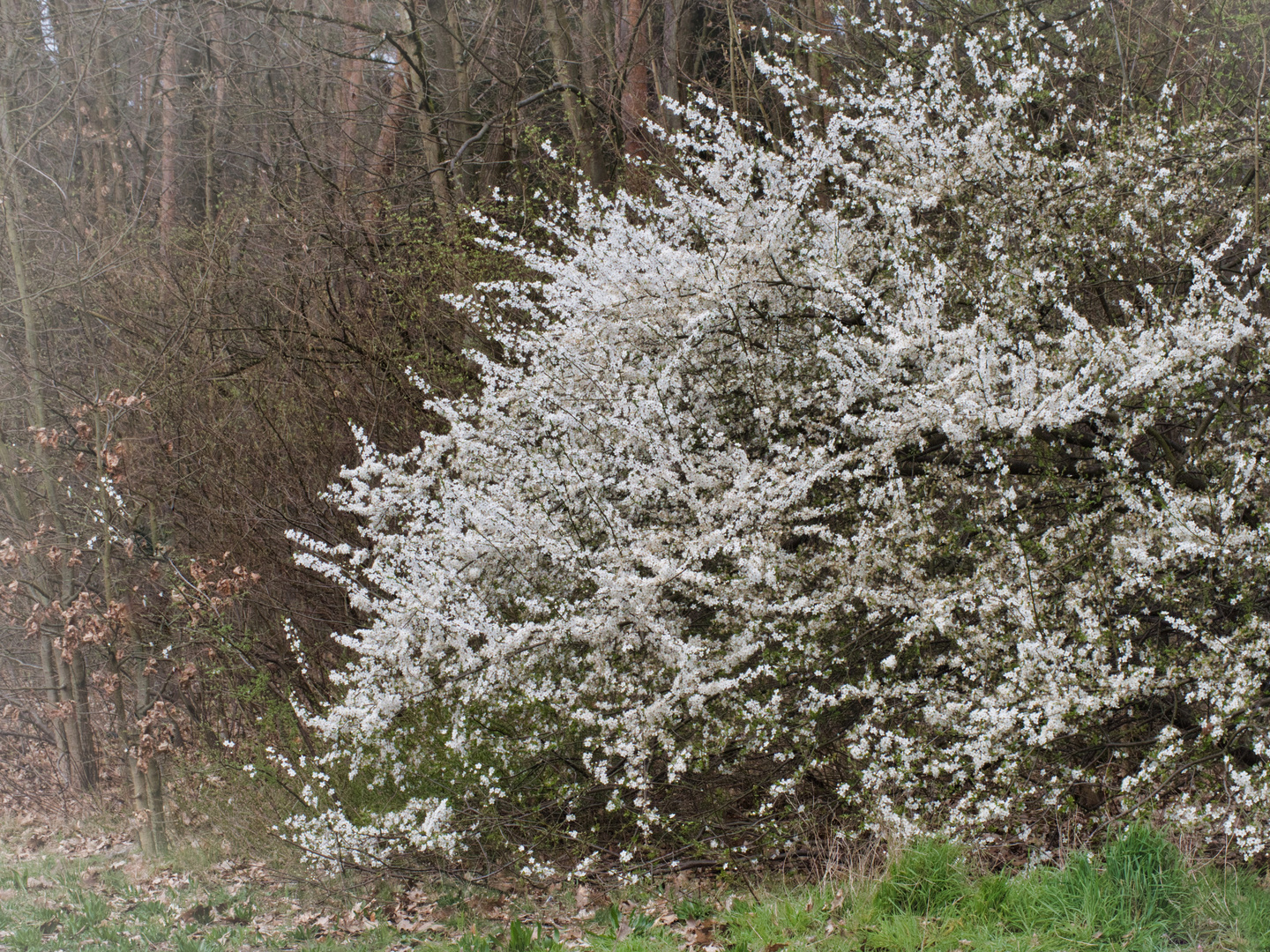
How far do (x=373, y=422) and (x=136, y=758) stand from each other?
2.94 meters

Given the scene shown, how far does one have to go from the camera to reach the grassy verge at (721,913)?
327 cm

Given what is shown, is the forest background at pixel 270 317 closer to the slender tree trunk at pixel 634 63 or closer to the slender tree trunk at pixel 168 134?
the slender tree trunk at pixel 634 63

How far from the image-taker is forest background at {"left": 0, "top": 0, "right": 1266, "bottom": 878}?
7.40 m

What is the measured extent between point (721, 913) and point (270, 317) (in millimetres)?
7131

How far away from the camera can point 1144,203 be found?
554 cm

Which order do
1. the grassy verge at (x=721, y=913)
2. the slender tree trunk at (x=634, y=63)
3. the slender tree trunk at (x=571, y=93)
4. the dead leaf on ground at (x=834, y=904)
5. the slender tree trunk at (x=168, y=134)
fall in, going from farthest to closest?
the slender tree trunk at (x=168, y=134) → the slender tree trunk at (x=634, y=63) → the slender tree trunk at (x=571, y=93) → the dead leaf on ground at (x=834, y=904) → the grassy verge at (x=721, y=913)

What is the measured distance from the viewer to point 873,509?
5.32 metres

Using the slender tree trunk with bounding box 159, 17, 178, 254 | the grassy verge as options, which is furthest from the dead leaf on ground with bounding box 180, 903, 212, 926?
the slender tree trunk with bounding box 159, 17, 178, 254

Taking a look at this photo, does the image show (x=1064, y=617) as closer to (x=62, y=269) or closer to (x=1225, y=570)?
(x=1225, y=570)

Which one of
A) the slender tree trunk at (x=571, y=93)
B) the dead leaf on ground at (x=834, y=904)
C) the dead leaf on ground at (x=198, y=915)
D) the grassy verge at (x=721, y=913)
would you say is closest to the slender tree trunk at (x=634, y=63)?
the slender tree trunk at (x=571, y=93)

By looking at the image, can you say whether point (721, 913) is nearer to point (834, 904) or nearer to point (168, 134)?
point (834, 904)

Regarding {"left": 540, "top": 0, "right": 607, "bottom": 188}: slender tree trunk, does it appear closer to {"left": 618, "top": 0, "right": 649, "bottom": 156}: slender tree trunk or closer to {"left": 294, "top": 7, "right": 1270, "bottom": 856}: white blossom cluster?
{"left": 618, "top": 0, "right": 649, "bottom": 156}: slender tree trunk

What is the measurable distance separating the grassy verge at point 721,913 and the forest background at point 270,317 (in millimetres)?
1474

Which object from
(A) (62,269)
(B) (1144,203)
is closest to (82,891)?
(A) (62,269)
